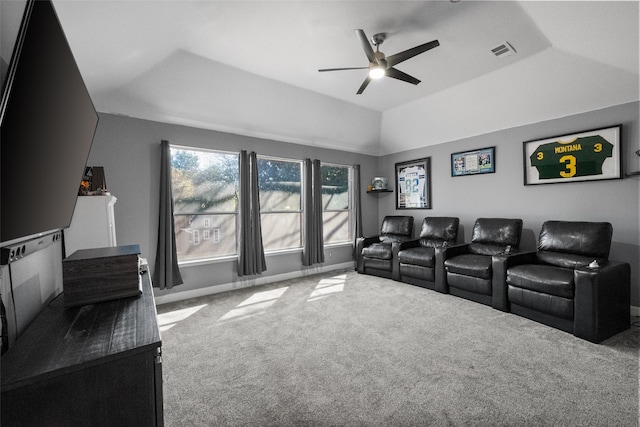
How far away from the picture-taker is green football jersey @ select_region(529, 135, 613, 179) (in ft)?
11.5

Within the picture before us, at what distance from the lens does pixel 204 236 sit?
172 inches

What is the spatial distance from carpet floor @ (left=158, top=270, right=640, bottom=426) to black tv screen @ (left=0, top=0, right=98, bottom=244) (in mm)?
1393

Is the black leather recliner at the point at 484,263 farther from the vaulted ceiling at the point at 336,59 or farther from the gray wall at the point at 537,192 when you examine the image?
the vaulted ceiling at the point at 336,59

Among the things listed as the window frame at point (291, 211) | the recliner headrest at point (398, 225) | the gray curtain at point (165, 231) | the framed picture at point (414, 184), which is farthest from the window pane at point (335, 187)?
the gray curtain at point (165, 231)

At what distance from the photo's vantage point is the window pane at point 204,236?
4.19 meters

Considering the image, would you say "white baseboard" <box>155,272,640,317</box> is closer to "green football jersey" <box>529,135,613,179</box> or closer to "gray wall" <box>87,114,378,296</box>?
"gray wall" <box>87,114,378,296</box>

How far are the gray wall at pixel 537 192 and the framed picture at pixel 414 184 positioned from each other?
0.12 meters

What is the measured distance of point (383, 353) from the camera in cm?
246

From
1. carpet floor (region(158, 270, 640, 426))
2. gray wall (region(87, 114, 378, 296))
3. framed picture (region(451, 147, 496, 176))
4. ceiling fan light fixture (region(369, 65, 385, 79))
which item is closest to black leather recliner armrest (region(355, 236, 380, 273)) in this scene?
carpet floor (region(158, 270, 640, 426))

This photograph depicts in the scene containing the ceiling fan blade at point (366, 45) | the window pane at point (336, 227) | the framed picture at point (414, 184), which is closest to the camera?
the ceiling fan blade at point (366, 45)

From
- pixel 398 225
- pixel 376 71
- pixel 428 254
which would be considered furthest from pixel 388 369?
pixel 398 225

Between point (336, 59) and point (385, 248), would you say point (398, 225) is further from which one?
point (336, 59)

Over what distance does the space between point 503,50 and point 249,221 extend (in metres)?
3.88

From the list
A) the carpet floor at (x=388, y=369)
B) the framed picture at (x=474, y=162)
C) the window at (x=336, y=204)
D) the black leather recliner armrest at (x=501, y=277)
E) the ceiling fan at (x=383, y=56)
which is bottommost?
the carpet floor at (x=388, y=369)
